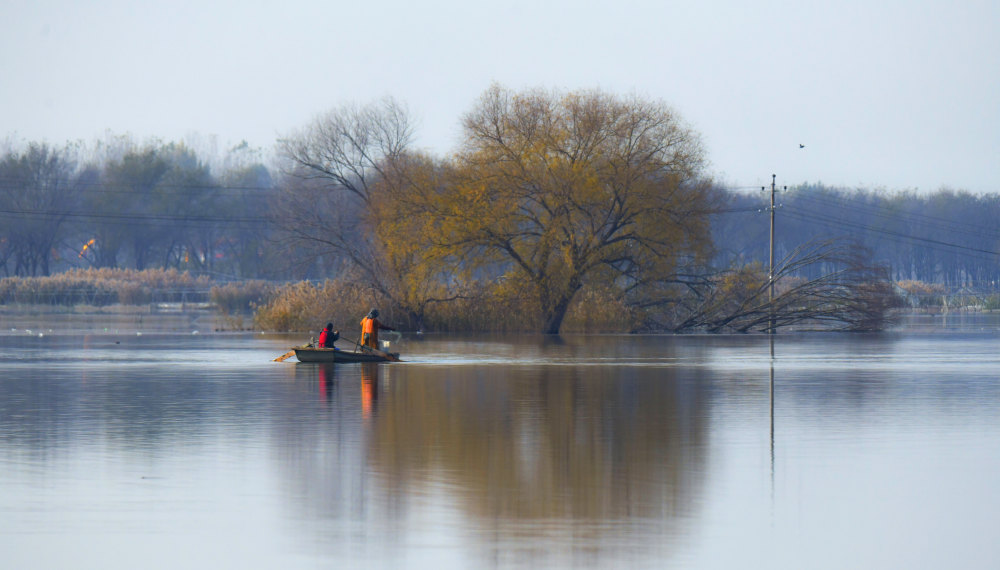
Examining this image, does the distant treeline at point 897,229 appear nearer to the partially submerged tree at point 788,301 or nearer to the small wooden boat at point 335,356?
the partially submerged tree at point 788,301

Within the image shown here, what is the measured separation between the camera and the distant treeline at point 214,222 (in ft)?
385

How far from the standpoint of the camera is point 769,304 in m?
59.2

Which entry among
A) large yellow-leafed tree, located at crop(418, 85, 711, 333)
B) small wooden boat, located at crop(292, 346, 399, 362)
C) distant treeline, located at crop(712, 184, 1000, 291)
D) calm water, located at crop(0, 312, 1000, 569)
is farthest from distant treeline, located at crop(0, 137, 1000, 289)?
calm water, located at crop(0, 312, 1000, 569)

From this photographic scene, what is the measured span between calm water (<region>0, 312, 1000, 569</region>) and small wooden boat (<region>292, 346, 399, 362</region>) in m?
4.93

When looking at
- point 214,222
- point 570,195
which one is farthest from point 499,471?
point 214,222

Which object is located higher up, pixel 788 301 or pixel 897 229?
pixel 897 229

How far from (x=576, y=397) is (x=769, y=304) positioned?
37.1 metres

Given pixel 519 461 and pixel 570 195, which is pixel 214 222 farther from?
pixel 519 461

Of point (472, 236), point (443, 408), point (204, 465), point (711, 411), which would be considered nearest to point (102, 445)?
point (204, 465)

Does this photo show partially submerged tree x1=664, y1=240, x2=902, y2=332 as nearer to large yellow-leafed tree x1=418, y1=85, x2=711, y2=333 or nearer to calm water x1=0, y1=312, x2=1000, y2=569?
large yellow-leafed tree x1=418, y1=85, x2=711, y2=333

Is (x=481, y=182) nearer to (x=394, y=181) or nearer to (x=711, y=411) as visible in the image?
(x=394, y=181)

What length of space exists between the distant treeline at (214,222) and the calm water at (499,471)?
7461 cm

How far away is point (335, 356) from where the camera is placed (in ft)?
113

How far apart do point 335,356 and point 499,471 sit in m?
20.9
